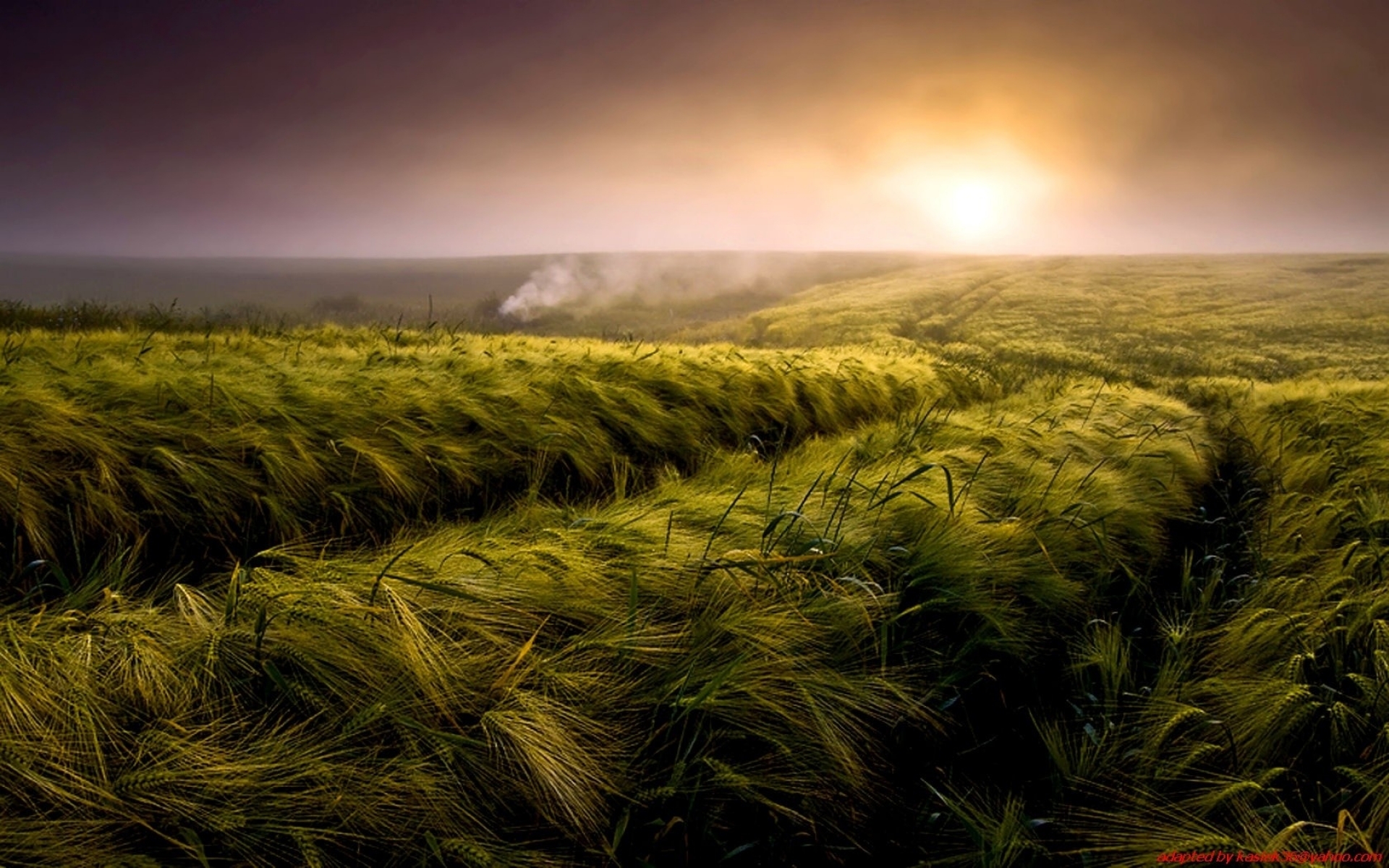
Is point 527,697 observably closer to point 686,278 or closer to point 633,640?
point 633,640

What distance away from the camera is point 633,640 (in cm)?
166

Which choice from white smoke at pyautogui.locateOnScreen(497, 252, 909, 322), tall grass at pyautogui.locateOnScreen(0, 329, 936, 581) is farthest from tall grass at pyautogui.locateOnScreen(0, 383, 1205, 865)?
white smoke at pyautogui.locateOnScreen(497, 252, 909, 322)

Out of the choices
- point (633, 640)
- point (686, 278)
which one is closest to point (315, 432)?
point (633, 640)

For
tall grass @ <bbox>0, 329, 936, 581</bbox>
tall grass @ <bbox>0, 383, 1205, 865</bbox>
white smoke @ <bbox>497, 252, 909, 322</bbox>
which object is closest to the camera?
tall grass @ <bbox>0, 383, 1205, 865</bbox>

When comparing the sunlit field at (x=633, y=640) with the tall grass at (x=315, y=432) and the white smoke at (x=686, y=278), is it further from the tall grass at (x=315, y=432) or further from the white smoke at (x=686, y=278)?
the white smoke at (x=686, y=278)

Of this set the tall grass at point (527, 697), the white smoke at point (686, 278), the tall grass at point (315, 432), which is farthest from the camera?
the white smoke at point (686, 278)

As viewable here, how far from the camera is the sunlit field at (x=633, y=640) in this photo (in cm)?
123

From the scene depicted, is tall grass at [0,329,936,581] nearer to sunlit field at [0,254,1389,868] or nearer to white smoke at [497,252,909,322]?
sunlit field at [0,254,1389,868]

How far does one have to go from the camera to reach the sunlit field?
1232mm

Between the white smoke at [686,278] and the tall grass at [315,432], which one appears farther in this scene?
the white smoke at [686,278]

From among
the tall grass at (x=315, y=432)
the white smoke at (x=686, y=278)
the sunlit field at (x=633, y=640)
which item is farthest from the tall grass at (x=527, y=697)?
the white smoke at (x=686, y=278)

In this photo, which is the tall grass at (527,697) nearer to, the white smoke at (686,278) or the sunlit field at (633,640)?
the sunlit field at (633,640)

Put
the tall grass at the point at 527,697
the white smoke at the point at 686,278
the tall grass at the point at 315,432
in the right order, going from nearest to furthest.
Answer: the tall grass at the point at 527,697
the tall grass at the point at 315,432
the white smoke at the point at 686,278

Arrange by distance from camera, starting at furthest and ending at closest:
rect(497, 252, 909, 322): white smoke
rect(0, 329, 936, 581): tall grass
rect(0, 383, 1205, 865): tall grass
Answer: rect(497, 252, 909, 322): white smoke, rect(0, 329, 936, 581): tall grass, rect(0, 383, 1205, 865): tall grass
